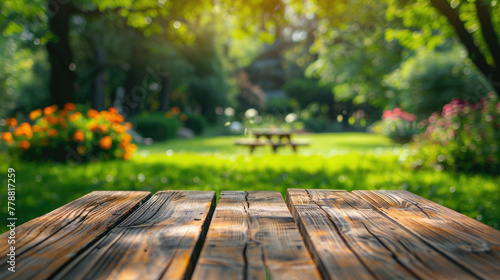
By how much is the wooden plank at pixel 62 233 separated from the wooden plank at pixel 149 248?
52mm

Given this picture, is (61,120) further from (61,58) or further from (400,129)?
(400,129)

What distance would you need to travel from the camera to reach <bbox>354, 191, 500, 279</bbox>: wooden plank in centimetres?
125

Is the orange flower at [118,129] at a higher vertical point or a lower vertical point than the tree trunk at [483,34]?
lower

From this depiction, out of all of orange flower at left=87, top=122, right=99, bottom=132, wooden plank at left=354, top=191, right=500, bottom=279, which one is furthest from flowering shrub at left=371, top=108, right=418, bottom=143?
wooden plank at left=354, top=191, right=500, bottom=279

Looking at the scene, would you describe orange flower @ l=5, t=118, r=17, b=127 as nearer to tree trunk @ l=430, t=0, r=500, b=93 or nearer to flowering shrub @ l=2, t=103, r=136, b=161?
flowering shrub @ l=2, t=103, r=136, b=161

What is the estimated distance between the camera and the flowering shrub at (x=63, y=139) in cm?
913

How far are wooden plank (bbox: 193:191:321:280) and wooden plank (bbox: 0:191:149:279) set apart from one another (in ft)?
1.44

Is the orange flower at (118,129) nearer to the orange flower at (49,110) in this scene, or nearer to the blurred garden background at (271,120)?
the blurred garden background at (271,120)

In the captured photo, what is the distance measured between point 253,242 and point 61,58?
10209mm

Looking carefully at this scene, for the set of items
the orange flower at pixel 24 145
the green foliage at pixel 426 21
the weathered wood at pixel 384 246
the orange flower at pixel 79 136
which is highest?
the green foliage at pixel 426 21

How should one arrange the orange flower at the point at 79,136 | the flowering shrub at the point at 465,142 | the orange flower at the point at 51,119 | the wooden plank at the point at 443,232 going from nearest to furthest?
the wooden plank at the point at 443,232 → the flowering shrub at the point at 465,142 → the orange flower at the point at 79,136 → the orange flower at the point at 51,119

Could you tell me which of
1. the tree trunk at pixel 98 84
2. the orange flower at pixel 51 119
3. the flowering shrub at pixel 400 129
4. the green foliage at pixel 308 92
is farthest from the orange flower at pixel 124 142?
the green foliage at pixel 308 92

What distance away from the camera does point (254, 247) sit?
4.39 feet

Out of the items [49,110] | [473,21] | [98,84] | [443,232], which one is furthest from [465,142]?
[98,84]
